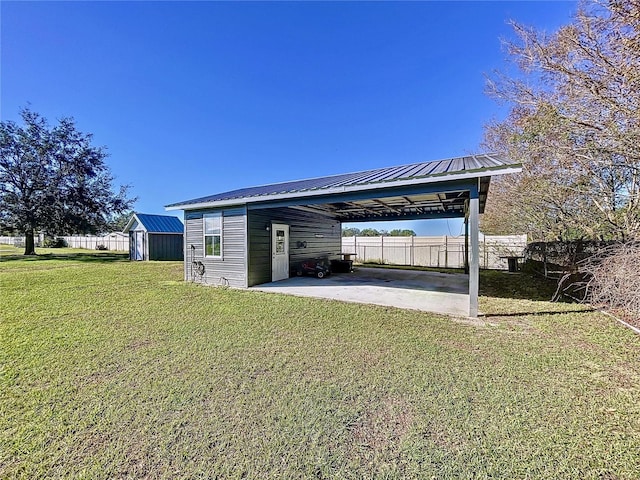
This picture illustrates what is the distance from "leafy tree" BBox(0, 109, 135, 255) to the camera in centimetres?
1900

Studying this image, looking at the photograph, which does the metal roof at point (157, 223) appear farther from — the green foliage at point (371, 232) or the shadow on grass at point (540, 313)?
the shadow on grass at point (540, 313)

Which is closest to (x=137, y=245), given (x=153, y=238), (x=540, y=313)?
(x=153, y=238)

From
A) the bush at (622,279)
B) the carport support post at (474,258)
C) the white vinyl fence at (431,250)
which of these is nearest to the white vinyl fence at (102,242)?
the white vinyl fence at (431,250)

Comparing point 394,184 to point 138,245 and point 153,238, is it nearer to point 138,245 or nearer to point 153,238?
point 153,238

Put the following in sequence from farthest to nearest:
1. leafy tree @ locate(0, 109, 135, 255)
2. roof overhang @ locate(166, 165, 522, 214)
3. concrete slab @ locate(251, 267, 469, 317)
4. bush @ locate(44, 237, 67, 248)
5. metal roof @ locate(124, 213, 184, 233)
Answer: bush @ locate(44, 237, 67, 248) → metal roof @ locate(124, 213, 184, 233) → leafy tree @ locate(0, 109, 135, 255) → concrete slab @ locate(251, 267, 469, 317) → roof overhang @ locate(166, 165, 522, 214)

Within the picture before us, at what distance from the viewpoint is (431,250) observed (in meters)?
15.2

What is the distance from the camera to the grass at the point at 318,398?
181cm

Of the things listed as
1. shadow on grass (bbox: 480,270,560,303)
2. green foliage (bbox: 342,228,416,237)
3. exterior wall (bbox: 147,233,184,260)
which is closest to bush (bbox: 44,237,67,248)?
exterior wall (bbox: 147,233,184,260)

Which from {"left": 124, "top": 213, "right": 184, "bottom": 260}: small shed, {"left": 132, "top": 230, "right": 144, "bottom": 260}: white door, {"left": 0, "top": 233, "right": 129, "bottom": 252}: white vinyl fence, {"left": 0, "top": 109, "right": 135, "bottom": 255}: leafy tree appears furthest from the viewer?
{"left": 0, "top": 233, "right": 129, "bottom": 252}: white vinyl fence

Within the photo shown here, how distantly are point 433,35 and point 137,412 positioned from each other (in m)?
12.1

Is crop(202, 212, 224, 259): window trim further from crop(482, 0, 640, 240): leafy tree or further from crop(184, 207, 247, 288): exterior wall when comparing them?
crop(482, 0, 640, 240): leafy tree

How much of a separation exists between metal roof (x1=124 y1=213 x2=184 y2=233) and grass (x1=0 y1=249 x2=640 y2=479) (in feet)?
51.3

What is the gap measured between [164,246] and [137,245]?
168cm

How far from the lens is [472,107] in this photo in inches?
445
